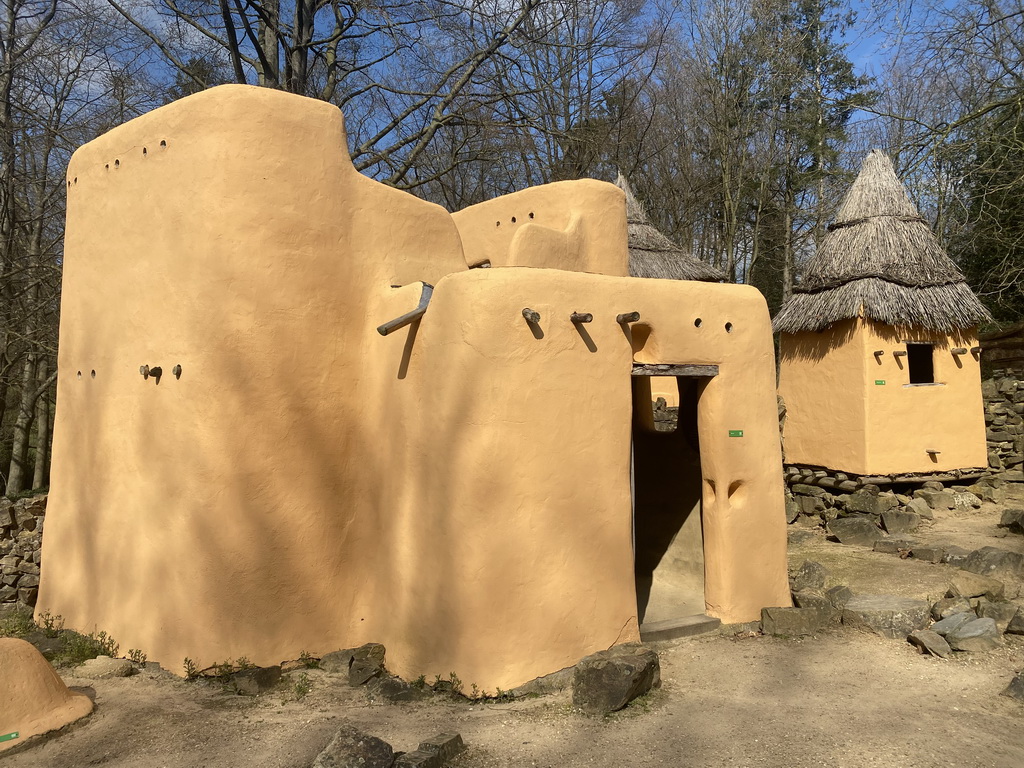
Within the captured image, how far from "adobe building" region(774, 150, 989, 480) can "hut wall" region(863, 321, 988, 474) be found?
2cm

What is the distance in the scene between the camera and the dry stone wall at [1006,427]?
41.2 feet

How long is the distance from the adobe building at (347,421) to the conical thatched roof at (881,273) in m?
5.83

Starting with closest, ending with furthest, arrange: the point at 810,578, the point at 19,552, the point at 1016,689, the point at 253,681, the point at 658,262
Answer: the point at 1016,689 < the point at 253,681 < the point at 810,578 < the point at 19,552 < the point at 658,262

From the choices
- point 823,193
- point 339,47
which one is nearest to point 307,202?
point 339,47

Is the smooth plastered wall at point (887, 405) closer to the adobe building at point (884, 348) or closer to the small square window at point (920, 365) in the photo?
A: the adobe building at point (884, 348)

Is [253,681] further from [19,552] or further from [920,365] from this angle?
[920,365]

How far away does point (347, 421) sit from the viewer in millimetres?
6602

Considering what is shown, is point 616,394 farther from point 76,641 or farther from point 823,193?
point 823,193

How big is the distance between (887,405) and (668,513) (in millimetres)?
5347

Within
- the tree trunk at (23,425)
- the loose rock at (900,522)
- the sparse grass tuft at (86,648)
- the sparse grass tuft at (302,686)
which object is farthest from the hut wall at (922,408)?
the tree trunk at (23,425)

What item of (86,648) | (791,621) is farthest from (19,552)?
(791,621)

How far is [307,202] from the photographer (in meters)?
6.39

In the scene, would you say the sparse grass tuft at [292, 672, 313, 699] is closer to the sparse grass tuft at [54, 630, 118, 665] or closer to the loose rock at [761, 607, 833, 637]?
the sparse grass tuft at [54, 630, 118, 665]

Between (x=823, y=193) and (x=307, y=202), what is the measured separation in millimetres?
18075
